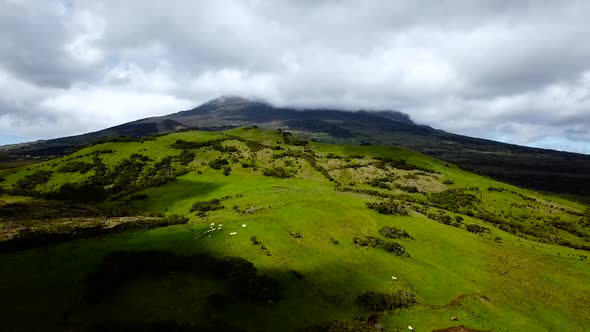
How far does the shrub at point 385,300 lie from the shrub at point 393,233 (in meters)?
16.0

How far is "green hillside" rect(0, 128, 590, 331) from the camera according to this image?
34.0m

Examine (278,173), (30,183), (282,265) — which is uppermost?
(278,173)

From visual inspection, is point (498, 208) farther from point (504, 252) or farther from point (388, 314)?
point (388, 314)

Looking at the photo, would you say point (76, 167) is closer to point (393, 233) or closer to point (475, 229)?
point (393, 233)

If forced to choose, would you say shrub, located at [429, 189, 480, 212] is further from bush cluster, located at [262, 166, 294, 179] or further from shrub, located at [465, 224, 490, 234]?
bush cluster, located at [262, 166, 294, 179]

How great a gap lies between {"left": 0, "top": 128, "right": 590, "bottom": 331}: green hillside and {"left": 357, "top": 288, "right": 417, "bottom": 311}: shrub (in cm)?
13

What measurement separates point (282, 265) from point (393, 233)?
71.7 ft

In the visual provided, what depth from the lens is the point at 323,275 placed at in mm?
43312

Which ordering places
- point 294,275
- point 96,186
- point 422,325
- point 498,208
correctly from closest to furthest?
point 422,325
point 294,275
point 498,208
point 96,186

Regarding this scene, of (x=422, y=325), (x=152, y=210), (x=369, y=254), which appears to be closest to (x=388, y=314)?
(x=422, y=325)

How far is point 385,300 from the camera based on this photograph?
40531 millimetres

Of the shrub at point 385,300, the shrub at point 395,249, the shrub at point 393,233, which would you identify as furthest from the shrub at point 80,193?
the shrub at point 385,300

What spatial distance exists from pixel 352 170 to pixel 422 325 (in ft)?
297

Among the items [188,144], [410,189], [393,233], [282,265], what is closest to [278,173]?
[410,189]
